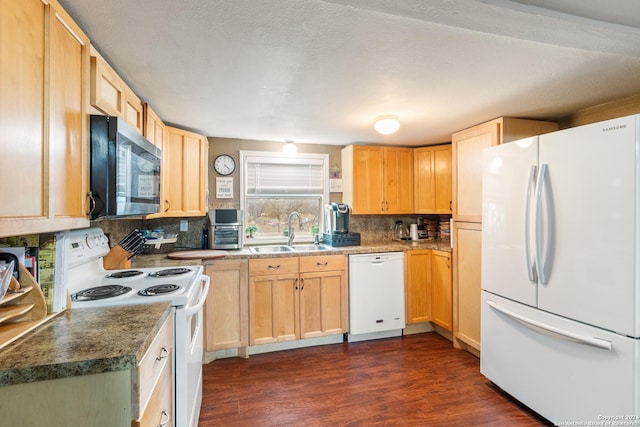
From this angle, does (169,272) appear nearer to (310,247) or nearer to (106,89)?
(106,89)

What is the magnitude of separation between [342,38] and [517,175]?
147 centimetres

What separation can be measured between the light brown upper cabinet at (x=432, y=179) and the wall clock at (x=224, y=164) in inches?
84.4

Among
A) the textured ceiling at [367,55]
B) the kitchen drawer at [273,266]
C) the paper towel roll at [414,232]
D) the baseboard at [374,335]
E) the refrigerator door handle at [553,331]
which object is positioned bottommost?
the baseboard at [374,335]

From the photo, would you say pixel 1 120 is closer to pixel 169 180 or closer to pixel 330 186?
pixel 169 180

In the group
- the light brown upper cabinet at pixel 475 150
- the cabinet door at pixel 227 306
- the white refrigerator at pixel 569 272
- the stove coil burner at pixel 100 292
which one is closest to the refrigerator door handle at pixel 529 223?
the white refrigerator at pixel 569 272

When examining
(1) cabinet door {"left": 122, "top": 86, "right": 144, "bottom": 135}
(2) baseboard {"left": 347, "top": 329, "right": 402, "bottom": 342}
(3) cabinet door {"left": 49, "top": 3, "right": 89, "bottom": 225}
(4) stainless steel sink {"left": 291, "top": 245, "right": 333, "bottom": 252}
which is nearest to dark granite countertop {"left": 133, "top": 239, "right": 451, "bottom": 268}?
(4) stainless steel sink {"left": 291, "top": 245, "right": 333, "bottom": 252}

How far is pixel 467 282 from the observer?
2811 mm

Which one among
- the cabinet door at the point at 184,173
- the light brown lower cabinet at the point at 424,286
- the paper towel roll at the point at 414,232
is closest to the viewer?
the cabinet door at the point at 184,173

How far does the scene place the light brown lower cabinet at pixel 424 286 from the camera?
10.6 ft

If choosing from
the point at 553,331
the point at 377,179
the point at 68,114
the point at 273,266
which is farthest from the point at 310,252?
the point at 68,114

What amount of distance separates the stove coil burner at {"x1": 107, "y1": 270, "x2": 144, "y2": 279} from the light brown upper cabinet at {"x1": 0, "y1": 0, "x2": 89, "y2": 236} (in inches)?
28.4

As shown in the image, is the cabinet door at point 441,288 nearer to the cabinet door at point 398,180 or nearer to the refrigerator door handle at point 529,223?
the cabinet door at point 398,180

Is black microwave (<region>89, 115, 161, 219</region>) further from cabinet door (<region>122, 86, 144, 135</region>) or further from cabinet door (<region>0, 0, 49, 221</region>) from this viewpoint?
cabinet door (<region>122, 86, 144, 135</region>)

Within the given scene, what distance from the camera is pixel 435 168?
3.52 meters
